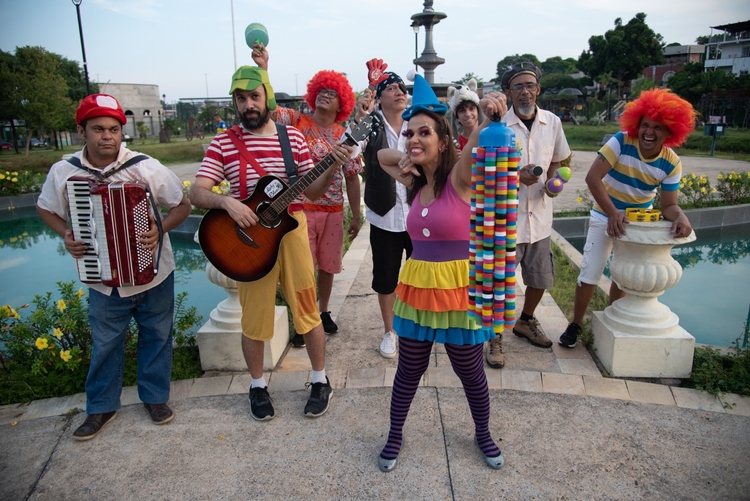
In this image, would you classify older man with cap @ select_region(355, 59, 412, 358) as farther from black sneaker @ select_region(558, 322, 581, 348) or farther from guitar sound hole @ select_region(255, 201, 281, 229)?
black sneaker @ select_region(558, 322, 581, 348)

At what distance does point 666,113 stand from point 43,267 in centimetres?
845

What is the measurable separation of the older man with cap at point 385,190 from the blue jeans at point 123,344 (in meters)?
1.49

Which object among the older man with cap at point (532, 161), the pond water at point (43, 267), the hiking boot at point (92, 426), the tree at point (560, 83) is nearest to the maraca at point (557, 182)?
the older man with cap at point (532, 161)

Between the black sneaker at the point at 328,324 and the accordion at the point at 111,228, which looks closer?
the accordion at the point at 111,228

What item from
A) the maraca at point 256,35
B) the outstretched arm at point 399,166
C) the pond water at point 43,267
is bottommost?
the pond water at point 43,267

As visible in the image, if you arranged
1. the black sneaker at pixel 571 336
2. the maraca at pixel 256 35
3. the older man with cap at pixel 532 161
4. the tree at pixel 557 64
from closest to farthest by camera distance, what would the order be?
the older man with cap at pixel 532 161
the black sneaker at pixel 571 336
the maraca at pixel 256 35
the tree at pixel 557 64

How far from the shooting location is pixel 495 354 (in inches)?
140

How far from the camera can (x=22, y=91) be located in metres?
23.7

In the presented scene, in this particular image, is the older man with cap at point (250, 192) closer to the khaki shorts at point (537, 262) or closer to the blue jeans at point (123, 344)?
the blue jeans at point (123, 344)

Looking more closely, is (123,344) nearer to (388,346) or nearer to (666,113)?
(388,346)

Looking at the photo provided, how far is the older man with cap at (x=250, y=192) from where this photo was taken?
2.85 metres

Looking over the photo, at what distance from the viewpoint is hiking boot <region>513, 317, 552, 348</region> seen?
3.80 metres

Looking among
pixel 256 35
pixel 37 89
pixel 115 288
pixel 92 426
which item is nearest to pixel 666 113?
pixel 256 35

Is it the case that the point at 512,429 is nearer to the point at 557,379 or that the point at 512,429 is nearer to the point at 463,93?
the point at 557,379
